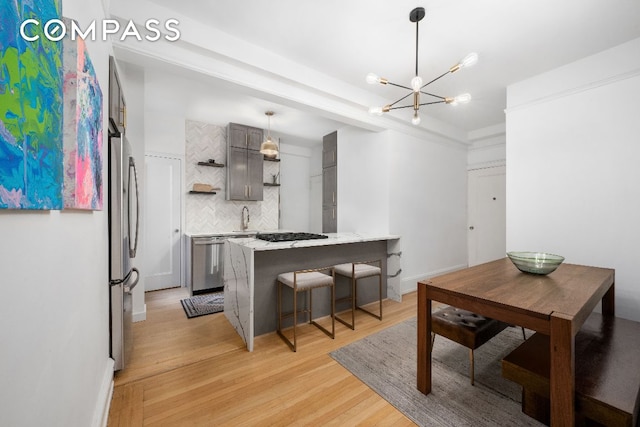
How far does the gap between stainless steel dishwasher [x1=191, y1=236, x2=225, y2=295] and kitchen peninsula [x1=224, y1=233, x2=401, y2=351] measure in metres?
1.07

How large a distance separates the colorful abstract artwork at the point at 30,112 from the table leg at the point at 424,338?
1.89 m

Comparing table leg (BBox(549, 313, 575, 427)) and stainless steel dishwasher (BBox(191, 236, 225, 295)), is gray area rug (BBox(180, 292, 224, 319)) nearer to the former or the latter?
stainless steel dishwasher (BBox(191, 236, 225, 295))

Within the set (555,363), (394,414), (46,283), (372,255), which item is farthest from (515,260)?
(46,283)

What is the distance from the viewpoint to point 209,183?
15.2 feet

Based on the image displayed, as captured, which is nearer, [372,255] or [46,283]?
[46,283]

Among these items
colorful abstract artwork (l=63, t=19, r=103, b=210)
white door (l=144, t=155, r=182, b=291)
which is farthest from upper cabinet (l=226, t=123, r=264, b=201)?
colorful abstract artwork (l=63, t=19, r=103, b=210)

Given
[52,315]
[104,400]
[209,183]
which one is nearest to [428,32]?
[52,315]

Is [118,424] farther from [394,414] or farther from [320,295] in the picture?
[320,295]

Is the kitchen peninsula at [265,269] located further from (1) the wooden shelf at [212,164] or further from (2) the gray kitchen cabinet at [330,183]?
(1) the wooden shelf at [212,164]

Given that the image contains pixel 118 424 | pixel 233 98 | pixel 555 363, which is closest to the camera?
pixel 555 363

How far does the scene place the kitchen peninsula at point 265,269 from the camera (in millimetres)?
2402

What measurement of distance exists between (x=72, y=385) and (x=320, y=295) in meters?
2.31

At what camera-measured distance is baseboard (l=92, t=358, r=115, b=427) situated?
136 cm

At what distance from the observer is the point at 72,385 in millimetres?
967
